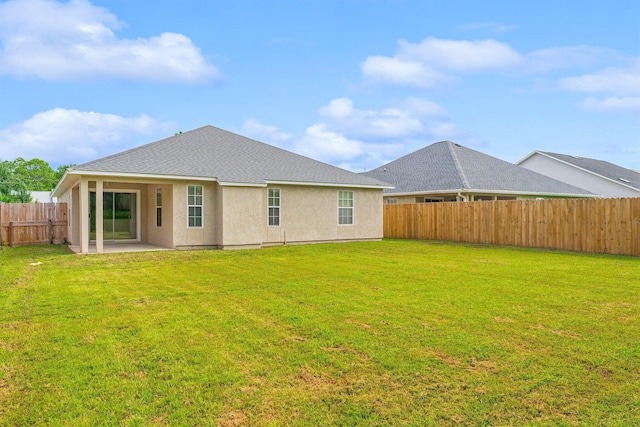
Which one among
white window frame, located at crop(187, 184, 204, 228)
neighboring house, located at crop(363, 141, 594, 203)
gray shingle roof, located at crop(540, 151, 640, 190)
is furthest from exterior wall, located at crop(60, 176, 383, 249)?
gray shingle roof, located at crop(540, 151, 640, 190)

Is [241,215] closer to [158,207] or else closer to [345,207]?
[158,207]

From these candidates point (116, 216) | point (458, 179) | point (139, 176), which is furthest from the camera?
point (458, 179)

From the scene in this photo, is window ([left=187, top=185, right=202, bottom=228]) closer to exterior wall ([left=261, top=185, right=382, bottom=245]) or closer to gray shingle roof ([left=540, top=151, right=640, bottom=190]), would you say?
exterior wall ([left=261, top=185, right=382, bottom=245])

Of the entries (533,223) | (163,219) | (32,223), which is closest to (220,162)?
(163,219)

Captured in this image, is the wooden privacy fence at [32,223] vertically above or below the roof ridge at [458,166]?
below

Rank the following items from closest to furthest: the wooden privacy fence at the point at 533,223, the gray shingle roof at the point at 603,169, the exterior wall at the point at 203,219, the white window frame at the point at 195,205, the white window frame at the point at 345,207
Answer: the wooden privacy fence at the point at 533,223, the exterior wall at the point at 203,219, the white window frame at the point at 195,205, the white window frame at the point at 345,207, the gray shingle roof at the point at 603,169

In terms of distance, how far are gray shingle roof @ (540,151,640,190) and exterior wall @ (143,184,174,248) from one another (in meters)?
31.4

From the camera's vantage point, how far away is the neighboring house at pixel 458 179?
74.9ft

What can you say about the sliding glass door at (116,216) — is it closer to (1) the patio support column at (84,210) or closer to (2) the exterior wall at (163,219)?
(2) the exterior wall at (163,219)

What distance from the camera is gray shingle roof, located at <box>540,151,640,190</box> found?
34.1 meters

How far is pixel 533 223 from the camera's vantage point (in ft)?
55.8

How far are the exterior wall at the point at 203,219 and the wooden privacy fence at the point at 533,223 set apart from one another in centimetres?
1017

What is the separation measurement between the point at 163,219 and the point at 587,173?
31.7m

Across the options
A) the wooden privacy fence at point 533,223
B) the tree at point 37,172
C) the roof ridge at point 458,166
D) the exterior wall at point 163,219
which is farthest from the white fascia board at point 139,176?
the tree at point 37,172
